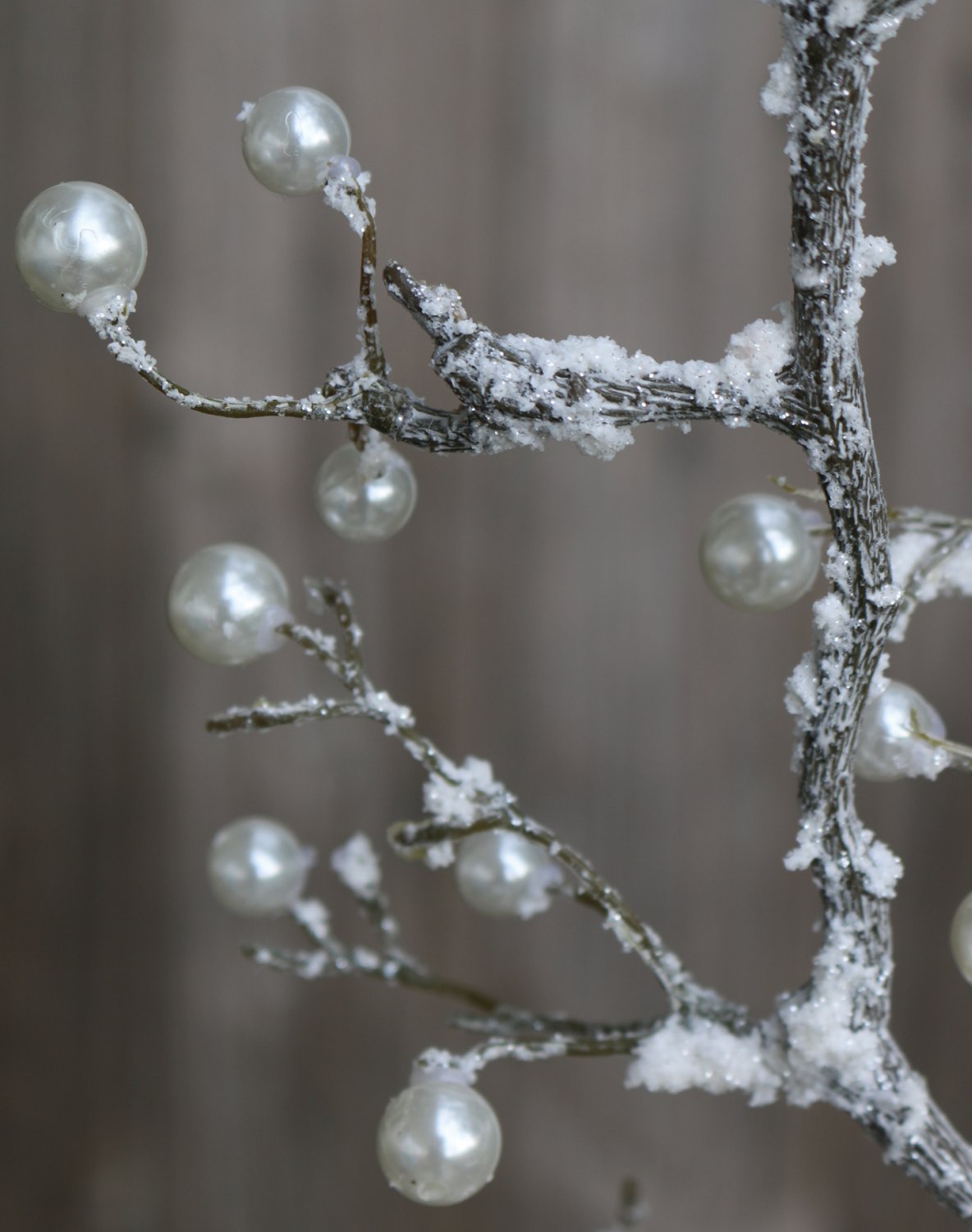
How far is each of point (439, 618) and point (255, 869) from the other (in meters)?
0.29

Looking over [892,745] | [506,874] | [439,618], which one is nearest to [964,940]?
[892,745]

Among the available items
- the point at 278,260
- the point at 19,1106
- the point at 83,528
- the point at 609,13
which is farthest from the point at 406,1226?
the point at 609,13

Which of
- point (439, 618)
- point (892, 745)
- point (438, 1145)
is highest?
point (439, 618)

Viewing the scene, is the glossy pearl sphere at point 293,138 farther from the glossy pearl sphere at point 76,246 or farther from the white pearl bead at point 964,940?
the white pearl bead at point 964,940

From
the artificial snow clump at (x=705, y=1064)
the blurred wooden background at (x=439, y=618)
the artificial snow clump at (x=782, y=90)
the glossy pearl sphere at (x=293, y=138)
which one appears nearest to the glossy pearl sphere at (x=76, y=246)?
the glossy pearl sphere at (x=293, y=138)

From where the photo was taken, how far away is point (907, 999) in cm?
73

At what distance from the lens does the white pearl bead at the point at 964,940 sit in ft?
1.03

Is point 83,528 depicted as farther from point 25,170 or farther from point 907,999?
point 907,999

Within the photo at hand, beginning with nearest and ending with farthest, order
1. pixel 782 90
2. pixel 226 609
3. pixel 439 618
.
Result: 1. pixel 782 90
2. pixel 226 609
3. pixel 439 618

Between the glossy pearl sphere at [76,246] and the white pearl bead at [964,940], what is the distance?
27cm

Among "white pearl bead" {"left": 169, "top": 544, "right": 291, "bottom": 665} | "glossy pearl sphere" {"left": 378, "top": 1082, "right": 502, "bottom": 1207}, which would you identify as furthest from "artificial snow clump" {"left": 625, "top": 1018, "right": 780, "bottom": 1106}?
"white pearl bead" {"left": 169, "top": 544, "right": 291, "bottom": 665}

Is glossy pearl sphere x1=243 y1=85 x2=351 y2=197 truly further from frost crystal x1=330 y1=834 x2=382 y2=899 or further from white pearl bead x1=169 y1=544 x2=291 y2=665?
frost crystal x1=330 y1=834 x2=382 y2=899

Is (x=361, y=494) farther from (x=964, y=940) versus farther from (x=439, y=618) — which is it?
(x=439, y=618)

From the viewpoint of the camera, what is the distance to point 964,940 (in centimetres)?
31
